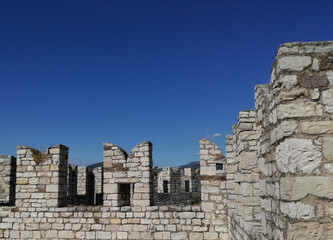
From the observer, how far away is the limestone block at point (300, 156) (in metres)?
3.25

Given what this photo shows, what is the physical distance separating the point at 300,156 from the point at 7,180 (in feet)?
35.8

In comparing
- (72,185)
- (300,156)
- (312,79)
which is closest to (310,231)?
(300,156)

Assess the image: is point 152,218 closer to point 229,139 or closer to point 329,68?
point 229,139

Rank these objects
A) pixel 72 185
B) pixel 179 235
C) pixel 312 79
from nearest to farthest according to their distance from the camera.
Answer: pixel 312 79 < pixel 179 235 < pixel 72 185

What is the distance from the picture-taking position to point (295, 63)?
3.43 meters

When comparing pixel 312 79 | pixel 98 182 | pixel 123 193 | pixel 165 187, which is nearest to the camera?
pixel 312 79

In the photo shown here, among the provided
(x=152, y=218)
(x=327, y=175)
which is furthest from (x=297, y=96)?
(x=152, y=218)

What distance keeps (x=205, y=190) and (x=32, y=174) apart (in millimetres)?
5153

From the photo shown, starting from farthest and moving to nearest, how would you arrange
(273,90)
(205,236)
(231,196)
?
1. (205,236)
2. (231,196)
3. (273,90)

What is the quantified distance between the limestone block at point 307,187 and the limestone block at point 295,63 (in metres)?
1.15

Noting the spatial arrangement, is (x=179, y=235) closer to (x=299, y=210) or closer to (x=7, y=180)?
(x=299, y=210)

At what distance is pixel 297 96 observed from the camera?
133 inches

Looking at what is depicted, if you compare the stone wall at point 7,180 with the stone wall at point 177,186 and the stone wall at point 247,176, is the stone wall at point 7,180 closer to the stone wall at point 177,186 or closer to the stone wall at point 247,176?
the stone wall at point 177,186

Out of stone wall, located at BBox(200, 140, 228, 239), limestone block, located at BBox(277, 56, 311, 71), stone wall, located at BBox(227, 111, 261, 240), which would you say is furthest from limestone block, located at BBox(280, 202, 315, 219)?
stone wall, located at BBox(200, 140, 228, 239)
